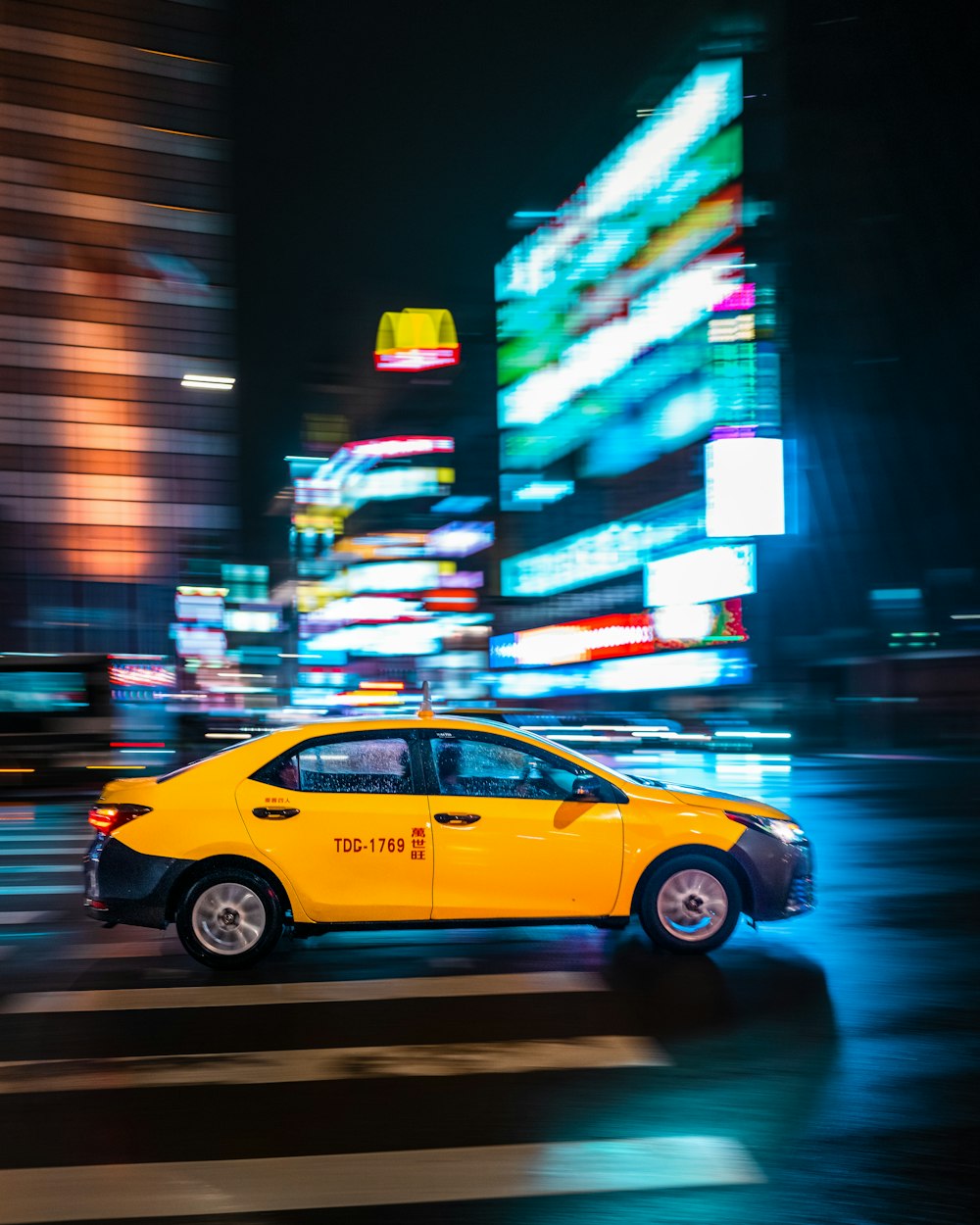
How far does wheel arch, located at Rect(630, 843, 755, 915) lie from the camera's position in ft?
24.5

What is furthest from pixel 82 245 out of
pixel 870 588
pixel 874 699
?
pixel 874 699

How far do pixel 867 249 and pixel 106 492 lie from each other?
48.9 metres

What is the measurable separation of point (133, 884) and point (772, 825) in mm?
3777

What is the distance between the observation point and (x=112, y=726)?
19.9m

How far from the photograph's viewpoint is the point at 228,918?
7328mm

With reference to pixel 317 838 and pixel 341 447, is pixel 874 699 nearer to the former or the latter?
pixel 317 838

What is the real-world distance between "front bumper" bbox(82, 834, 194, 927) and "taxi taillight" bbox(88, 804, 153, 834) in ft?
0.31

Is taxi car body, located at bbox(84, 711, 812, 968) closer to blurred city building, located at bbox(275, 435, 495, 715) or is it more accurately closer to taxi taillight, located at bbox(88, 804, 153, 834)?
taxi taillight, located at bbox(88, 804, 153, 834)

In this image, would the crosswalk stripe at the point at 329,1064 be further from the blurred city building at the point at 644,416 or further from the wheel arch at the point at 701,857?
the blurred city building at the point at 644,416

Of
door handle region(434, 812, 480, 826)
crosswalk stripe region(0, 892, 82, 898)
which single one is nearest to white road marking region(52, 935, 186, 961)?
door handle region(434, 812, 480, 826)

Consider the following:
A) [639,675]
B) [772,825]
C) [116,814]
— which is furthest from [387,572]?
[772,825]

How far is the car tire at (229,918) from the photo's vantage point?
7.30m

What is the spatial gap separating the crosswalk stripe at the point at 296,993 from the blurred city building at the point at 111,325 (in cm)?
7456

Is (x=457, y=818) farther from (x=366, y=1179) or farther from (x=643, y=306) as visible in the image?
(x=643, y=306)
